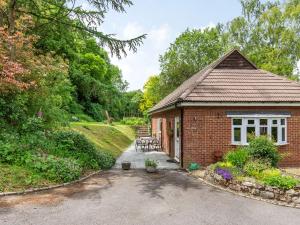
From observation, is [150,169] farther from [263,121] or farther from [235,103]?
[263,121]

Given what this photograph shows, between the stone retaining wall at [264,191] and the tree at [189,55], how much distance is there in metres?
26.4

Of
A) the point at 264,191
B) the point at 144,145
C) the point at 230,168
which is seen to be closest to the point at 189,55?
the point at 144,145

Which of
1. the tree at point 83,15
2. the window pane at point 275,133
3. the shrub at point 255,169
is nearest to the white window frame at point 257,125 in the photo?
the window pane at point 275,133

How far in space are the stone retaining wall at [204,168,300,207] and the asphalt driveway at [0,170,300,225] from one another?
0.45 meters

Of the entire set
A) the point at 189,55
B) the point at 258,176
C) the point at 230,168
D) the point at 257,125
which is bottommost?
the point at 258,176

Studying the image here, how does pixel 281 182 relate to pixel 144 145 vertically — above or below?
below

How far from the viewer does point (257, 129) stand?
540 inches

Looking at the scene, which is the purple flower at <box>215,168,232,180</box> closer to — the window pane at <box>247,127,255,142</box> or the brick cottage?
the brick cottage

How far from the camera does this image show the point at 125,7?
13820 millimetres

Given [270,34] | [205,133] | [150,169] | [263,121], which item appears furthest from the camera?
[270,34]

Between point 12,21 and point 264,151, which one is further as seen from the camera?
point 12,21

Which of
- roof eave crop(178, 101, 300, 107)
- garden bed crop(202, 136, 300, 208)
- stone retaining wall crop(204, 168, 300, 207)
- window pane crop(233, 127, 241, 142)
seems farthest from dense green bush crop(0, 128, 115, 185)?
window pane crop(233, 127, 241, 142)

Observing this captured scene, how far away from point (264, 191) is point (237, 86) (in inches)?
294

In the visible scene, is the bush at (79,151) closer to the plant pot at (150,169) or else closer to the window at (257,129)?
the plant pot at (150,169)
